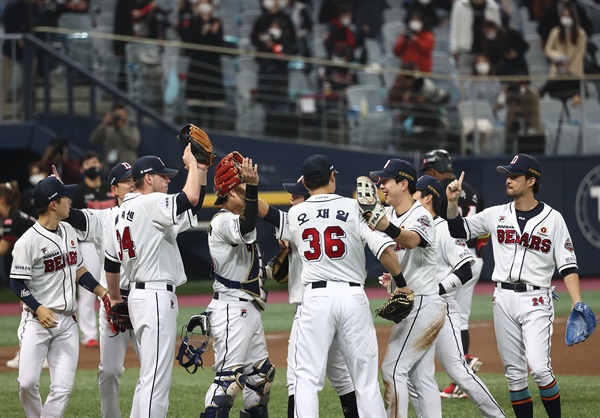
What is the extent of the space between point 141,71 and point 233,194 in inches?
361

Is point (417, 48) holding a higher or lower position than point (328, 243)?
higher

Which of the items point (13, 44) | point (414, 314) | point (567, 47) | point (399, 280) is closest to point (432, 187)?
point (414, 314)

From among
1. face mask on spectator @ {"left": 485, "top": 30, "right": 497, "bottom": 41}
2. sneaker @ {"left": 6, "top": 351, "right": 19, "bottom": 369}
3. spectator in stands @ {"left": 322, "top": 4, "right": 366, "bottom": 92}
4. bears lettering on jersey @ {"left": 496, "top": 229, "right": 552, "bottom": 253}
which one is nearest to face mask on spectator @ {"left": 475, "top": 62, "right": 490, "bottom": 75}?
face mask on spectator @ {"left": 485, "top": 30, "right": 497, "bottom": 41}

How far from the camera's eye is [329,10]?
19047mm

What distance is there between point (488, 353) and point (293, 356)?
519cm

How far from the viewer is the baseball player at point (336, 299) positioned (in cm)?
660

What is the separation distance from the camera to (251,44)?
18.0 meters

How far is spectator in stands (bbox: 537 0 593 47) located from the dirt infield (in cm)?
725

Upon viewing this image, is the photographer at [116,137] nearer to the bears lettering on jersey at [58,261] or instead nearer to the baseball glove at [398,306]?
the bears lettering on jersey at [58,261]

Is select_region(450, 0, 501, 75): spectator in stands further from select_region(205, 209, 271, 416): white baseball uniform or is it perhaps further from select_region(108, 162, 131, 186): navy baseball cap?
select_region(205, 209, 271, 416): white baseball uniform

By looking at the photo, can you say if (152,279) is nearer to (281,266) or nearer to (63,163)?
(281,266)

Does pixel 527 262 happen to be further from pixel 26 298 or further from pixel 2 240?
pixel 2 240

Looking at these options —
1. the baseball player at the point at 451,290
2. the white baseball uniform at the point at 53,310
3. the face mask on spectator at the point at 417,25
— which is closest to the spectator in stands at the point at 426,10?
the face mask on spectator at the point at 417,25

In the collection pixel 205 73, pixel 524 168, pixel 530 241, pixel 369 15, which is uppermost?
pixel 369 15
